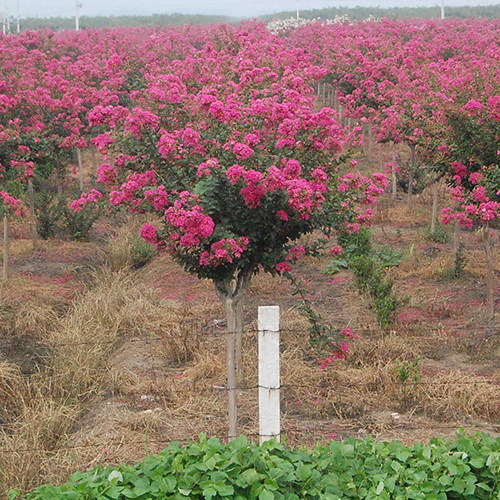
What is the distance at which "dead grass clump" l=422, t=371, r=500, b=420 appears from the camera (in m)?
6.20

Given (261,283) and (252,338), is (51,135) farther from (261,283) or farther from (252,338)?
(252,338)

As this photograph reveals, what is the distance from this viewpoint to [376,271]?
9664mm

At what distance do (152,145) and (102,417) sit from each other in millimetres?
2181

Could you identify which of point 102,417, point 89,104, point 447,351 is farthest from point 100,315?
point 89,104

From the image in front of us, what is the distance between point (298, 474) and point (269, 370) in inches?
26.9

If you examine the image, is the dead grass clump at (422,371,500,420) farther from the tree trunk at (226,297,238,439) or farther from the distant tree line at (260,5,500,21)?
the distant tree line at (260,5,500,21)

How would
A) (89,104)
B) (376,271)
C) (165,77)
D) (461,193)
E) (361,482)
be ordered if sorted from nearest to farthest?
(361,482)
(165,77)
(461,193)
(376,271)
(89,104)

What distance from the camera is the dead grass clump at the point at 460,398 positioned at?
620cm

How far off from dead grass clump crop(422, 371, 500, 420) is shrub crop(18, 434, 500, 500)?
2.11m

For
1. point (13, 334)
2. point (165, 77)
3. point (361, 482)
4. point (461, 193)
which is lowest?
point (13, 334)

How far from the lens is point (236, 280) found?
6.67 meters

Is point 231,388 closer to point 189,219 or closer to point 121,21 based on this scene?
point 189,219

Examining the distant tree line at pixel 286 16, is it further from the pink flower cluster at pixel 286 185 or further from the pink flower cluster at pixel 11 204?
the pink flower cluster at pixel 286 185

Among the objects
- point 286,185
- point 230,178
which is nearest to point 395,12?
point 286,185
